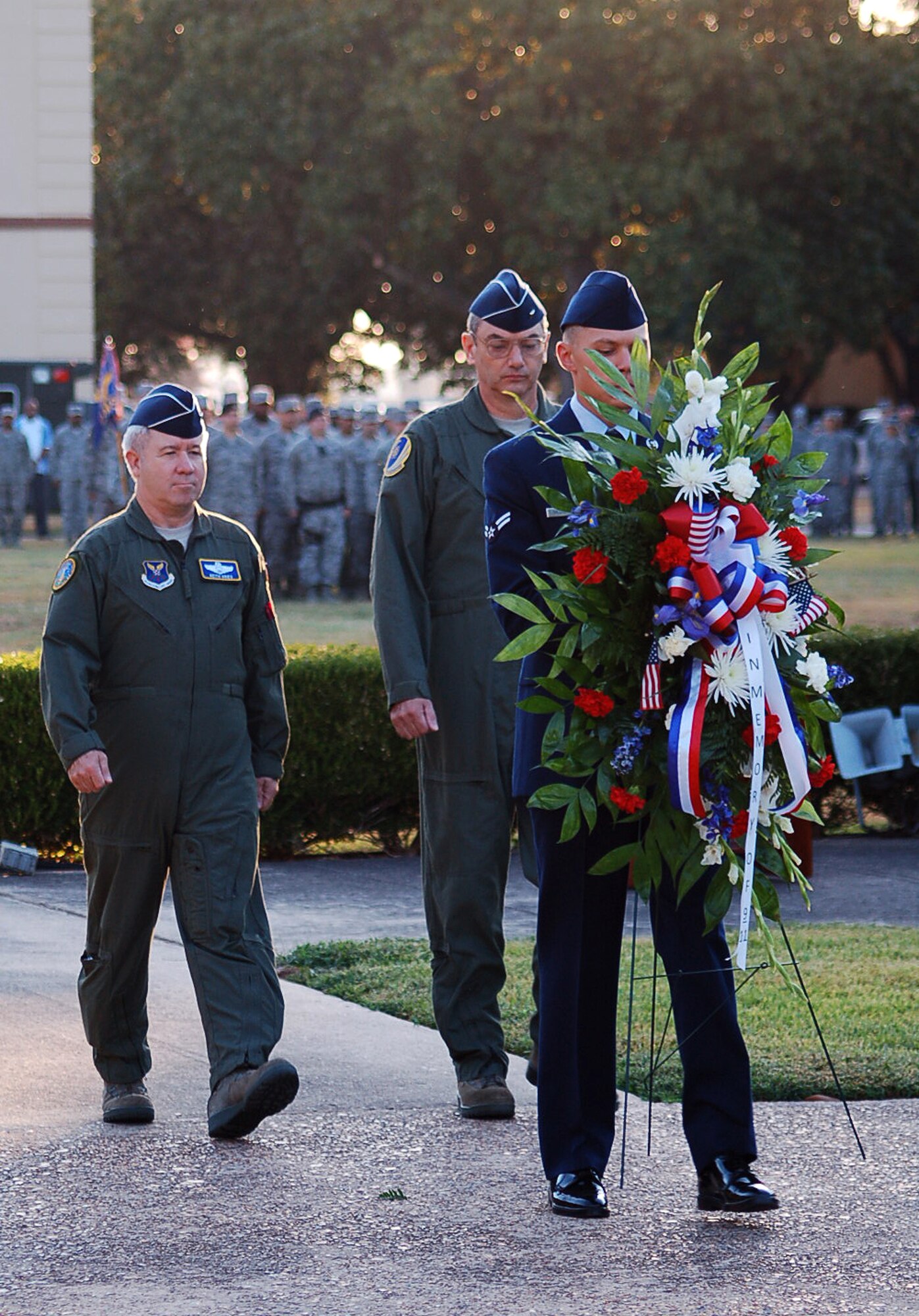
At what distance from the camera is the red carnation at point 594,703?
4418 millimetres

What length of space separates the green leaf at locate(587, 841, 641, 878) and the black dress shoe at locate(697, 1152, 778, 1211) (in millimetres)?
664

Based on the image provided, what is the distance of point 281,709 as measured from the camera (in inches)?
222

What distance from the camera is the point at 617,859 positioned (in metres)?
4.53

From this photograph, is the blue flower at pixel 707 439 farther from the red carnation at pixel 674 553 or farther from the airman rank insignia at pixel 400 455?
the airman rank insignia at pixel 400 455

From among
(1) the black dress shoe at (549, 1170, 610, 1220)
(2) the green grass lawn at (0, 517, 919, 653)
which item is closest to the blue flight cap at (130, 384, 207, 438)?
(1) the black dress shoe at (549, 1170, 610, 1220)

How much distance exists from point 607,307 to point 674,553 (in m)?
0.72

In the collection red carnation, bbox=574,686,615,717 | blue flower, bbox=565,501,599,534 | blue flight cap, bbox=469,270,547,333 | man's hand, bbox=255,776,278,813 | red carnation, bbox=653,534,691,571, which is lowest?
man's hand, bbox=255,776,278,813

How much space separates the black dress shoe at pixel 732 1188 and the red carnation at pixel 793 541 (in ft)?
4.24

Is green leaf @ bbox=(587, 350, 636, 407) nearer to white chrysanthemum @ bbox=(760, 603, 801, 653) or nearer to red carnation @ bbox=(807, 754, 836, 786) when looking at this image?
white chrysanthemum @ bbox=(760, 603, 801, 653)

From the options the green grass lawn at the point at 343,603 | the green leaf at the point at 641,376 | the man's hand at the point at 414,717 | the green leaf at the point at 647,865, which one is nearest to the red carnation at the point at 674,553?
the green leaf at the point at 641,376

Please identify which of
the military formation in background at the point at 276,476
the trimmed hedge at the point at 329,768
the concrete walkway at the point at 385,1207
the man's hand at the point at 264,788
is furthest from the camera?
the military formation in background at the point at 276,476

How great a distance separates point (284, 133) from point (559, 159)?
521 cm

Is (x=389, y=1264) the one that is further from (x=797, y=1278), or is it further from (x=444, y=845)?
A: (x=444, y=845)

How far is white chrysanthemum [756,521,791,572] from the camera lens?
14.8ft
